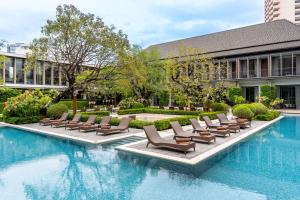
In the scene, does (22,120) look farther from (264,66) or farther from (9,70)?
(264,66)

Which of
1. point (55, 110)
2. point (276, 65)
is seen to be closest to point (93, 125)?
point (55, 110)

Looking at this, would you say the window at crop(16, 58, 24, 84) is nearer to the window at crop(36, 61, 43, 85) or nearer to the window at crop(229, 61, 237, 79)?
the window at crop(36, 61, 43, 85)

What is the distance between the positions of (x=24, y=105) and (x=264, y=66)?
1204 inches

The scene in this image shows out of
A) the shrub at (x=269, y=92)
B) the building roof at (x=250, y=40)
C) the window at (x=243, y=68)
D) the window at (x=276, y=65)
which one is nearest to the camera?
the shrub at (x=269, y=92)

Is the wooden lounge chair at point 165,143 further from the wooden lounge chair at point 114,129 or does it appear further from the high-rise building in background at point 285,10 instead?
the high-rise building in background at point 285,10

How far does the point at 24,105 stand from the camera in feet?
63.1

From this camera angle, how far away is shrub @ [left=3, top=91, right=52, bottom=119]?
1911 centimetres

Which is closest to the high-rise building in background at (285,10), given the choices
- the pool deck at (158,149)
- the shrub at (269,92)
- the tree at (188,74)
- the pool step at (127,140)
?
the shrub at (269,92)

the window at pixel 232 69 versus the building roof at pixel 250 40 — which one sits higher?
the building roof at pixel 250 40

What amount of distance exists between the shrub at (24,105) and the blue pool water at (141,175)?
8508mm

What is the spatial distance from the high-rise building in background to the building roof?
231 ft

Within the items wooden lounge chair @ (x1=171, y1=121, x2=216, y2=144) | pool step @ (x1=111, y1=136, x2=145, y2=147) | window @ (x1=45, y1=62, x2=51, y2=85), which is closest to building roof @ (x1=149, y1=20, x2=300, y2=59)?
pool step @ (x1=111, y1=136, x2=145, y2=147)

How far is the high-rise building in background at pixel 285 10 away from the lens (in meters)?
92.5

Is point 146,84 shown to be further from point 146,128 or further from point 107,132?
point 146,128
